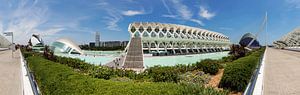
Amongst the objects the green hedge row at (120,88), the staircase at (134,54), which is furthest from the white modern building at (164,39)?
the green hedge row at (120,88)

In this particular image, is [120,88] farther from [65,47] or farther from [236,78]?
[65,47]

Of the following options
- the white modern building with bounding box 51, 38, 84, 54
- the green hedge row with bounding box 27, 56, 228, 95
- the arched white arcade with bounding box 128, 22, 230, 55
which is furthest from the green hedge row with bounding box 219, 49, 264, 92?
the white modern building with bounding box 51, 38, 84, 54

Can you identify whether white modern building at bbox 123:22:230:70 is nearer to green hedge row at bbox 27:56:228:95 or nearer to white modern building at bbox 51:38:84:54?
white modern building at bbox 51:38:84:54

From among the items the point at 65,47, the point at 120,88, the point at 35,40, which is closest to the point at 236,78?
the point at 120,88

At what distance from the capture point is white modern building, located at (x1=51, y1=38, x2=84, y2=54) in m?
61.6

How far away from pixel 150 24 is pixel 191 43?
1474cm

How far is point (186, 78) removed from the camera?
10.8 m

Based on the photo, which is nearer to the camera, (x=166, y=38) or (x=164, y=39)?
(x=164, y=39)

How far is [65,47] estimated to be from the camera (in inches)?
2464

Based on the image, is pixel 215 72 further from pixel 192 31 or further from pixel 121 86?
pixel 192 31

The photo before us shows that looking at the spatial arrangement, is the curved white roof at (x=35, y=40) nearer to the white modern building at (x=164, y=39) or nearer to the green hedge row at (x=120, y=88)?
the white modern building at (x=164, y=39)

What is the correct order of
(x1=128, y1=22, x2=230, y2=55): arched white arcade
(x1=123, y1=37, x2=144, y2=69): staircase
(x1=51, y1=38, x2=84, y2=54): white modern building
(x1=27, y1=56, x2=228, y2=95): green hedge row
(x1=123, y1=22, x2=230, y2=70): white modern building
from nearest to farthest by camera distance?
(x1=27, y1=56, x2=228, y2=95): green hedge row, (x1=123, y1=37, x2=144, y2=69): staircase, (x1=123, y1=22, x2=230, y2=70): white modern building, (x1=128, y1=22, x2=230, y2=55): arched white arcade, (x1=51, y1=38, x2=84, y2=54): white modern building


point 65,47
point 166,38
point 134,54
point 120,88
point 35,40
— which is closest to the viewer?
point 120,88

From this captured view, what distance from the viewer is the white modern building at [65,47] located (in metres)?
61.6
